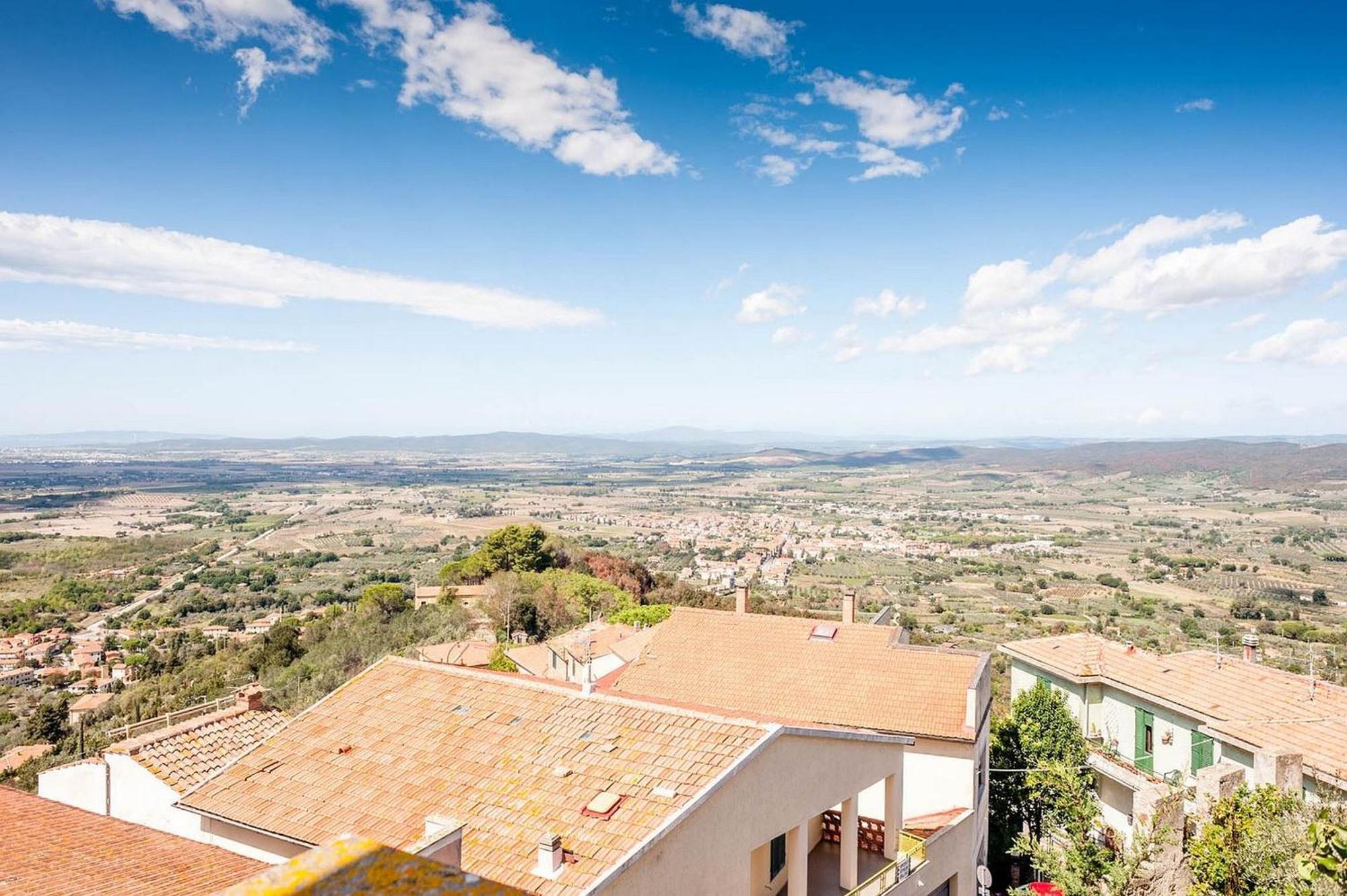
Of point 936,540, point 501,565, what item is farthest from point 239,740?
point 936,540

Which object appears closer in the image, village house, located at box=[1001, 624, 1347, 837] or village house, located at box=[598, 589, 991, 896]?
village house, located at box=[598, 589, 991, 896]

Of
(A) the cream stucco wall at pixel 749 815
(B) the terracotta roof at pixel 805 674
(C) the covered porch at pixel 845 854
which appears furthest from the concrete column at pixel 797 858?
(B) the terracotta roof at pixel 805 674

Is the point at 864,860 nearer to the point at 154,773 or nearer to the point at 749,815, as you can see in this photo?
the point at 749,815

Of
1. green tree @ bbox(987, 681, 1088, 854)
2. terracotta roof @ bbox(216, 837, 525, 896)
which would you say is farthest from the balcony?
terracotta roof @ bbox(216, 837, 525, 896)

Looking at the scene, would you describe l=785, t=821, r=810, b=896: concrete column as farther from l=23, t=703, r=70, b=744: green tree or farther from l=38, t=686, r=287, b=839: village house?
l=23, t=703, r=70, b=744: green tree

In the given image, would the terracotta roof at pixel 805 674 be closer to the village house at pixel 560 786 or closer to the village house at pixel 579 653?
the village house at pixel 579 653

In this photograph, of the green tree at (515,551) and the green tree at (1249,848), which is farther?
the green tree at (515,551)

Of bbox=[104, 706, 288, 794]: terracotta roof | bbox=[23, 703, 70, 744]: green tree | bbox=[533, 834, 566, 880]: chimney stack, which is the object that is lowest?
bbox=[23, 703, 70, 744]: green tree

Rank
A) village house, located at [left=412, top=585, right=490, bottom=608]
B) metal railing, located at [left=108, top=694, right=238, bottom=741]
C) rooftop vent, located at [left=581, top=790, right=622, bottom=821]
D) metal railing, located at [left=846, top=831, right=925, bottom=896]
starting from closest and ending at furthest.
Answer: rooftop vent, located at [left=581, top=790, right=622, bottom=821], metal railing, located at [left=846, top=831, right=925, bottom=896], metal railing, located at [left=108, top=694, right=238, bottom=741], village house, located at [left=412, top=585, right=490, bottom=608]
